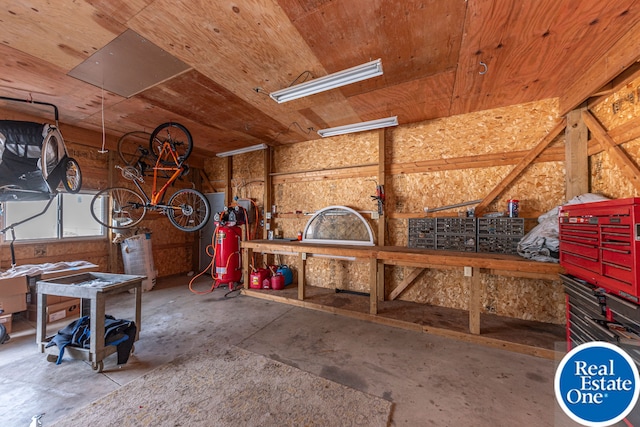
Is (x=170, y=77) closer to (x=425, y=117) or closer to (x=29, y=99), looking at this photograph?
(x=29, y=99)

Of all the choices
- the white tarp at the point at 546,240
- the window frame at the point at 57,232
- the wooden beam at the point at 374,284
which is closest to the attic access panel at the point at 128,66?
the window frame at the point at 57,232

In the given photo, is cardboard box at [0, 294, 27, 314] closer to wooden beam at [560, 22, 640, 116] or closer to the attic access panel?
the attic access panel

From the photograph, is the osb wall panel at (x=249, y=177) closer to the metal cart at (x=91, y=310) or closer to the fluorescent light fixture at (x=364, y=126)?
the fluorescent light fixture at (x=364, y=126)

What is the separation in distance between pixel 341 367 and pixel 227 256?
9.76 feet

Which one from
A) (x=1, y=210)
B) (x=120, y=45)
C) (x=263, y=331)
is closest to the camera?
(x=120, y=45)

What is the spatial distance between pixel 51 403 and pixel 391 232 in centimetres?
380

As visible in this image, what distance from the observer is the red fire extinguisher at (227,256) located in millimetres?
4206

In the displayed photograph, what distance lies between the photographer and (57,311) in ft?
9.52

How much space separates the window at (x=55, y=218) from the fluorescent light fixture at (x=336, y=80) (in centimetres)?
406

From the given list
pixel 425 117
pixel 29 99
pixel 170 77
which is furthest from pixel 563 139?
pixel 29 99

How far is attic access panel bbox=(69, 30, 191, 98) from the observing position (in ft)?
6.25

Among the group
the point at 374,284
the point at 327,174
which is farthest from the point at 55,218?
the point at 374,284

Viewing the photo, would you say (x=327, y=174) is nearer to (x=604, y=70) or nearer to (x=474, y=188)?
(x=474, y=188)

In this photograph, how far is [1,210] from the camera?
3064 millimetres
